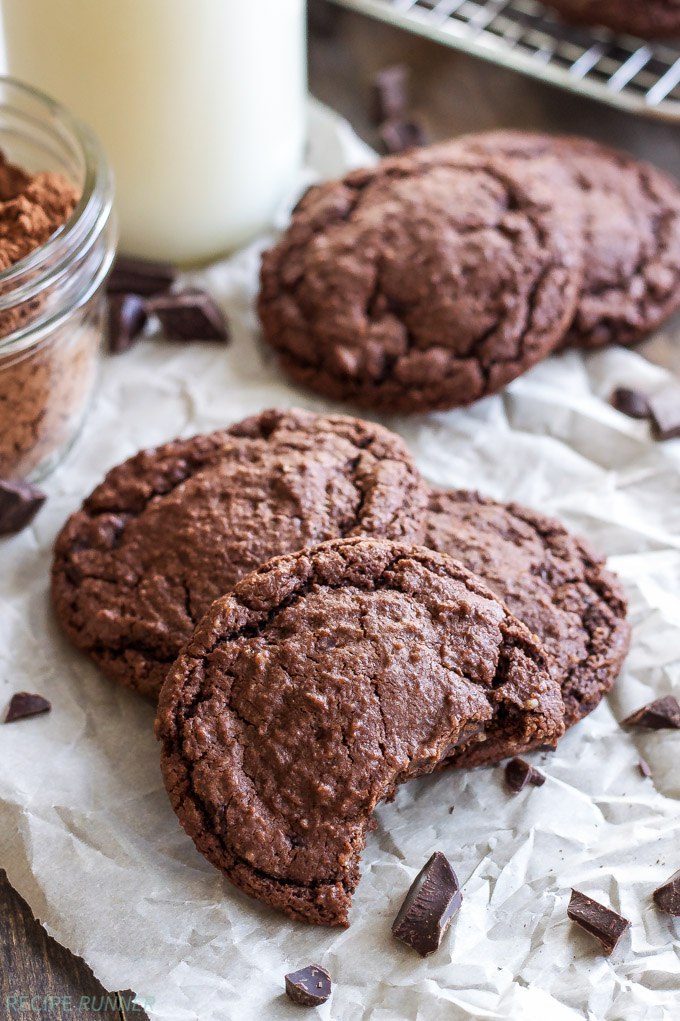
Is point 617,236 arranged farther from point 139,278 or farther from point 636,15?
point 139,278

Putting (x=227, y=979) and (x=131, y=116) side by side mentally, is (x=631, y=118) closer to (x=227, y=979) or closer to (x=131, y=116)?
(x=131, y=116)

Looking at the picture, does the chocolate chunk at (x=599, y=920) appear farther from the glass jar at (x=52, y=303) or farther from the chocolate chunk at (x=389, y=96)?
the chocolate chunk at (x=389, y=96)

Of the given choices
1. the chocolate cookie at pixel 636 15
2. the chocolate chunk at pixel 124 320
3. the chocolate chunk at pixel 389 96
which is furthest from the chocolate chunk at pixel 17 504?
the chocolate cookie at pixel 636 15

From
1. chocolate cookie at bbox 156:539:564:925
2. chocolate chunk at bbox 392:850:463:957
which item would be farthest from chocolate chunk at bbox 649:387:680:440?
chocolate chunk at bbox 392:850:463:957

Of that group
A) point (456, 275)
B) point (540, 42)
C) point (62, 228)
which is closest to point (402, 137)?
point (540, 42)

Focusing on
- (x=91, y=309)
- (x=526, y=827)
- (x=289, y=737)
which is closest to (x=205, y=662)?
(x=289, y=737)

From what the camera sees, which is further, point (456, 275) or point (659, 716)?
point (456, 275)
